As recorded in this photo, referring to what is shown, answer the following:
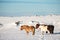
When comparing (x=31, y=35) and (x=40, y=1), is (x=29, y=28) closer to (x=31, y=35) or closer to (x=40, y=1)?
(x=31, y=35)

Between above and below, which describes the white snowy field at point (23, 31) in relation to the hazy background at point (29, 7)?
below

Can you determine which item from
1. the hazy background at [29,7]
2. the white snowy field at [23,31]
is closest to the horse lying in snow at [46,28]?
the white snowy field at [23,31]

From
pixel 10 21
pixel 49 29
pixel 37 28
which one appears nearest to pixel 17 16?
pixel 10 21

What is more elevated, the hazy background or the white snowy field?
the hazy background

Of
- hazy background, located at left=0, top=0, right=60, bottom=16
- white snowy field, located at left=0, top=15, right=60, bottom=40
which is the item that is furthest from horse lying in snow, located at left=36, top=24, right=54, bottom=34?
hazy background, located at left=0, top=0, right=60, bottom=16

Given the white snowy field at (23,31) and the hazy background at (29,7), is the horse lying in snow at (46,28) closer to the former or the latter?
the white snowy field at (23,31)

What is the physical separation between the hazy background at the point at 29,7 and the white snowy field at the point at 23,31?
0.05 metres

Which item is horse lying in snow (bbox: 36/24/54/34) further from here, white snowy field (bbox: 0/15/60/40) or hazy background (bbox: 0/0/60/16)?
hazy background (bbox: 0/0/60/16)

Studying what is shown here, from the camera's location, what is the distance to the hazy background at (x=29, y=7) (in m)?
1.71

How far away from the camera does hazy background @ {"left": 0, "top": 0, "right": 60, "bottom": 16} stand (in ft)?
5.60

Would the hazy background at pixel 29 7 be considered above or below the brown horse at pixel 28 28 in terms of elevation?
above

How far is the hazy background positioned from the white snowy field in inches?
1.9

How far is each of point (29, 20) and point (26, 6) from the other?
14 cm

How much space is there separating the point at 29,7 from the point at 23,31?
0.81 feet
